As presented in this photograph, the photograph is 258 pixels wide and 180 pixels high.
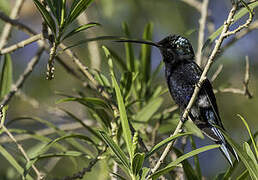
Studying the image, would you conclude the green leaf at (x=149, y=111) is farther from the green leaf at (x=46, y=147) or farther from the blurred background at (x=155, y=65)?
the blurred background at (x=155, y=65)

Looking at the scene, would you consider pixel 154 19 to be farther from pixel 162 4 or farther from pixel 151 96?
pixel 151 96

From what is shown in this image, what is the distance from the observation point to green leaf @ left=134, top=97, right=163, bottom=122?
2299 millimetres

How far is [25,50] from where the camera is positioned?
4.76 metres

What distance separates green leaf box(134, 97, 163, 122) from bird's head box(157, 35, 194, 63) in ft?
1.48

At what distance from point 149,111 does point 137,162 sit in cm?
82

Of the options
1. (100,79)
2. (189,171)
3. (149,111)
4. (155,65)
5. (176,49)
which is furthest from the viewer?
(155,65)

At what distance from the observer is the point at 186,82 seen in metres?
2.57

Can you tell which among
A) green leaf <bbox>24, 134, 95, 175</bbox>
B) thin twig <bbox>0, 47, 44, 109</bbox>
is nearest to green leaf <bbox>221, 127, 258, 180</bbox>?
green leaf <bbox>24, 134, 95, 175</bbox>

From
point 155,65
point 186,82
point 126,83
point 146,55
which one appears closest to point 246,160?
point 126,83

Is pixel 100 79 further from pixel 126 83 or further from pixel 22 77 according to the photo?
pixel 22 77

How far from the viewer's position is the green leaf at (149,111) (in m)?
2.30

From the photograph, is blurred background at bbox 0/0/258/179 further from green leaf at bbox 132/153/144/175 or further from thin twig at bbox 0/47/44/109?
green leaf at bbox 132/153/144/175

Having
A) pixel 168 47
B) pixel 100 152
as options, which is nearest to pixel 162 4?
pixel 168 47

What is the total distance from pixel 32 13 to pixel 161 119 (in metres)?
2.94
